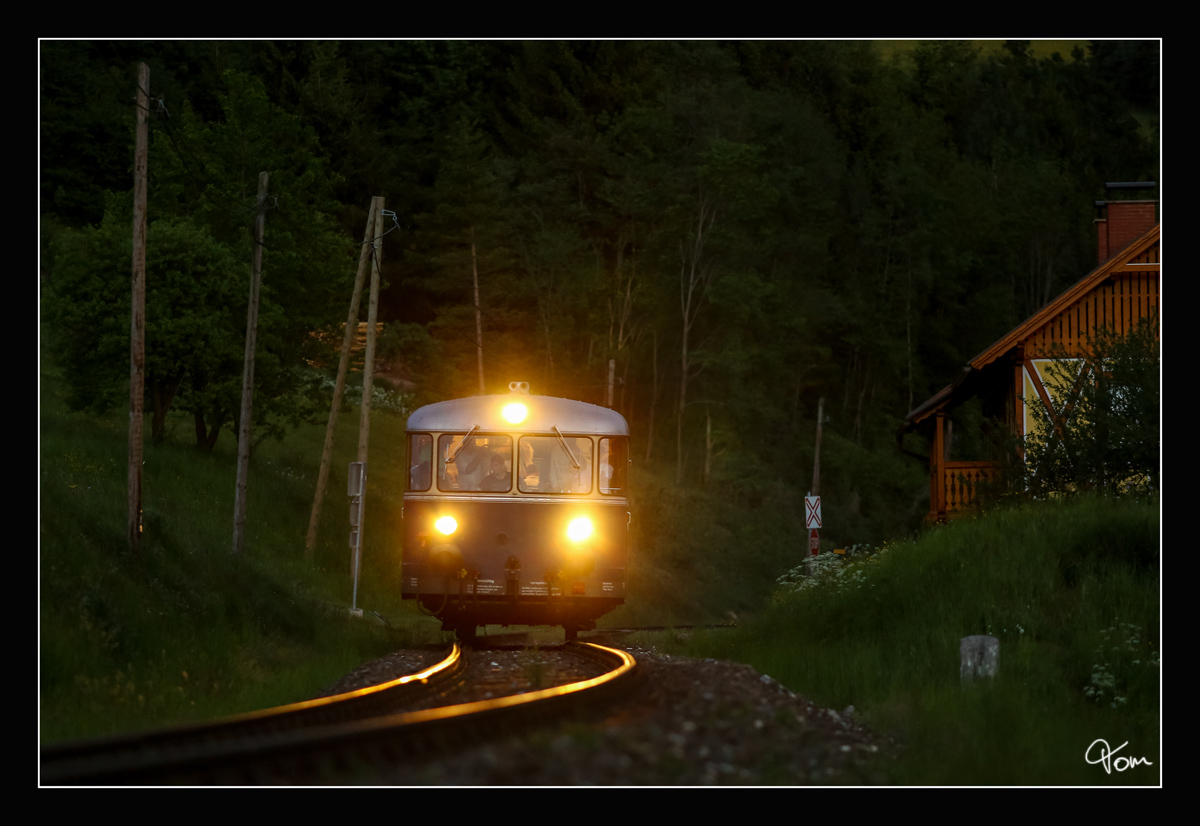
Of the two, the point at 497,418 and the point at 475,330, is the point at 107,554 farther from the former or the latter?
the point at 475,330

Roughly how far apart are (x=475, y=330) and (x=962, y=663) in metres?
47.7

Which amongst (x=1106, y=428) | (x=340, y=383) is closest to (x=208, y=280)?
(x=340, y=383)

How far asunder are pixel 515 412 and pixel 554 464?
0.84 metres

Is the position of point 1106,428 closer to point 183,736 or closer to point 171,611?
point 171,611

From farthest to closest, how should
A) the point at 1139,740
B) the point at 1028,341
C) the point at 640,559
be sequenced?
the point at 640,559
the point at 1028,341
the point at 1139,740

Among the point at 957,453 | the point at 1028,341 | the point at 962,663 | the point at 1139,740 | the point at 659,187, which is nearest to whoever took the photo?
the point at 1139,740

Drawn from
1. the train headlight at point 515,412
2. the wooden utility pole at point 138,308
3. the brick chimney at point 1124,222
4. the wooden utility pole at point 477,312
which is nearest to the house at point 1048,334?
the brick chimney at point 1124,222

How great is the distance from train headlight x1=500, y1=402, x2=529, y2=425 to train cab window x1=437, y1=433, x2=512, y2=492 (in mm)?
245

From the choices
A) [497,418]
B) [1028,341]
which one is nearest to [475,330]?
[1028,341]

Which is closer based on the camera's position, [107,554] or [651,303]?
[107,554]

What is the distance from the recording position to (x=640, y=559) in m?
42.1

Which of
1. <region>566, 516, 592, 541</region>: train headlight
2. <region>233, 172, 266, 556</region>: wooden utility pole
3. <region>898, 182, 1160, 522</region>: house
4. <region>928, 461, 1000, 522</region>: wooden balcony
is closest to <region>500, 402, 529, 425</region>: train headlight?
<region>566, 516, 592, 541</region>: train headlight

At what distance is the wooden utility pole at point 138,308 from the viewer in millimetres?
15719

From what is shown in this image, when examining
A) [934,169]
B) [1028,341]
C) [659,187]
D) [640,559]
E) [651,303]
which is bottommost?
[640,559]
